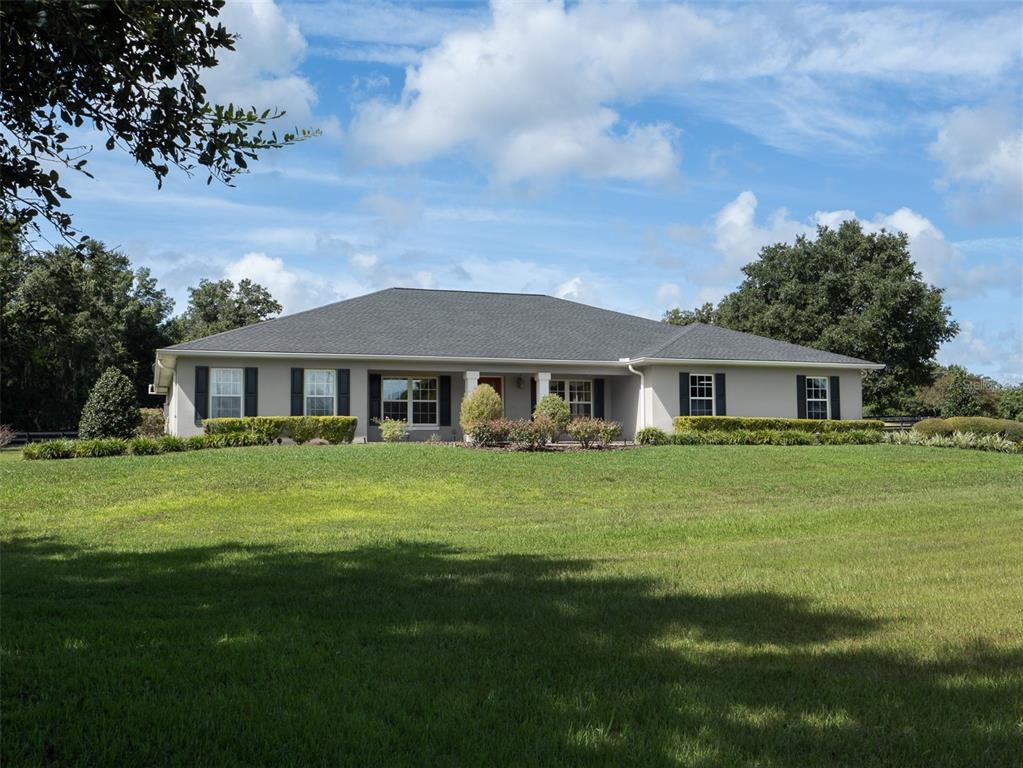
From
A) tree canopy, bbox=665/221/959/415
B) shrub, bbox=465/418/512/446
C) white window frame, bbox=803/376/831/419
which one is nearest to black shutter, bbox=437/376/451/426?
shrub, bbox=465/418/512/446

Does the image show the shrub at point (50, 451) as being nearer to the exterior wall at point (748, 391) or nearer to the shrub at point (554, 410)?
the shrub at point (554, 410)

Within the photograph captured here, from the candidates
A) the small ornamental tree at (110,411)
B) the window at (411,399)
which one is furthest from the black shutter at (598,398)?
the small ornamental tree at (110,411)

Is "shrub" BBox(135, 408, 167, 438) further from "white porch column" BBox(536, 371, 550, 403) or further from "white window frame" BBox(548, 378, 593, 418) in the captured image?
"white window frame" BBox(548, 378, 593, 418)

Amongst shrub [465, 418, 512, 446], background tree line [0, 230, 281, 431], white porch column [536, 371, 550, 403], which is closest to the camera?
shrub [465, 418, 512, 446]

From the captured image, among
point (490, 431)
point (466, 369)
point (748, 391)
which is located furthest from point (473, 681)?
point (748, 391)

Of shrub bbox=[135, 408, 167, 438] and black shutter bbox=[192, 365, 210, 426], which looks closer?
black shutter bbox=[192, 365, 210, 426]

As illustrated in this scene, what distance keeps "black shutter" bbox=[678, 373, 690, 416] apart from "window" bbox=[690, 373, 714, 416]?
0.15 m

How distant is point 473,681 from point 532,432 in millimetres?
18137

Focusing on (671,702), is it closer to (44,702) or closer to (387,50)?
(44,702)

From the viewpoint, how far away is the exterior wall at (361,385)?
26.1 meters

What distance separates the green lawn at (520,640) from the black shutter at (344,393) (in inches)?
501

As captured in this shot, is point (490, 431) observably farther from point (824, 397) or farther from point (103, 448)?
point (824, 397)

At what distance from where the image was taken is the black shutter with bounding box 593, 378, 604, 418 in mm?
30344

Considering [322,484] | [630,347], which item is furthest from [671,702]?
[630,347]
